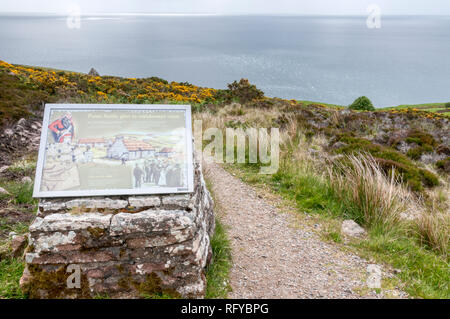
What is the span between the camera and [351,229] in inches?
176

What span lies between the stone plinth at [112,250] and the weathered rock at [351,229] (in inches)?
97.2

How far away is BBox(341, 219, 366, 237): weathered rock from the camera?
440cm

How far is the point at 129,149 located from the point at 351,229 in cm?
331

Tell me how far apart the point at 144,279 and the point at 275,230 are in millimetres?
2225

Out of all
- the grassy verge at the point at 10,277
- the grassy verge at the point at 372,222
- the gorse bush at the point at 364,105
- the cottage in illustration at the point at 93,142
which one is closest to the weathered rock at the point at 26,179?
the grassy verge at the point at 10,277

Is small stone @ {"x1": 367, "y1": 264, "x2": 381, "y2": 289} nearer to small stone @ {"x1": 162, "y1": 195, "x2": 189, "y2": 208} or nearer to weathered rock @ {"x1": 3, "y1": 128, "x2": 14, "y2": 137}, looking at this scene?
small stone @ {"x1": 162, "y1": 195, "x2": 189, "y2": 208}

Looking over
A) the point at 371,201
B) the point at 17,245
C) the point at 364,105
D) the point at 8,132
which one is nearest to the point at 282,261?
the point at 371,201

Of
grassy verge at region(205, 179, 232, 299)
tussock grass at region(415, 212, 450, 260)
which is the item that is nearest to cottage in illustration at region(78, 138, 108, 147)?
grassy verge at region(205, 179, 232, 299)

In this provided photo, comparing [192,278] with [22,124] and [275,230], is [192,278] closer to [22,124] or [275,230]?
[275,230]

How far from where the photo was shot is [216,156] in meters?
7.69

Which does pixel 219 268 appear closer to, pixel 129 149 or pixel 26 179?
pixel 129 149

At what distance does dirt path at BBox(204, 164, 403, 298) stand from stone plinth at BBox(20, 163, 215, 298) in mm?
777
